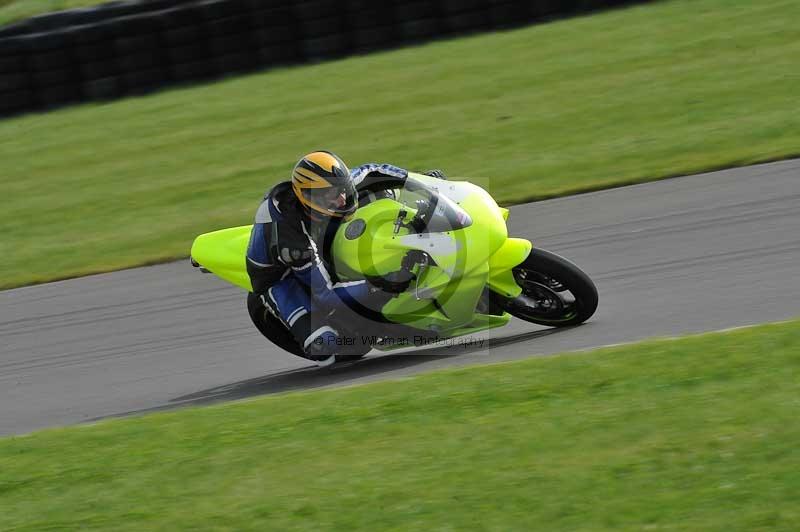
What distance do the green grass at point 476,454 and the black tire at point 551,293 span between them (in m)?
0.56

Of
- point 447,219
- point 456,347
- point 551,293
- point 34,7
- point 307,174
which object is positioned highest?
point 34,7

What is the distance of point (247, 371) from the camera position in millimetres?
7047

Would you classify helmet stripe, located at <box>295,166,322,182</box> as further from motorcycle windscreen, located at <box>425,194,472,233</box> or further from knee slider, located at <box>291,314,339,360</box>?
knee slider, located at <box>291,314,339,360</box>

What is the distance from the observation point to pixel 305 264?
6336 millimetres

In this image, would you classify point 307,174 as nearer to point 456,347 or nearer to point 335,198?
point 335,198

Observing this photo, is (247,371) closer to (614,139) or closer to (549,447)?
(549,447)

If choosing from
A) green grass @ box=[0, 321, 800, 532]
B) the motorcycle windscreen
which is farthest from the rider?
green grass @ box=[0, 321, 800, 532]

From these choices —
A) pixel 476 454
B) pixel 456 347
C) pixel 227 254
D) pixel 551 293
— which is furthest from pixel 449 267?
pixel 476 454

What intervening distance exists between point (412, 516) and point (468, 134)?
7.92 meters

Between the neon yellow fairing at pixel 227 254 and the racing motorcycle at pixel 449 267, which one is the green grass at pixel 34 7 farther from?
the racing motorcycle at pixel 449 267

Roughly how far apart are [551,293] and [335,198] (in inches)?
52.1

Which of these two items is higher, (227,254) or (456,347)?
(227,254)

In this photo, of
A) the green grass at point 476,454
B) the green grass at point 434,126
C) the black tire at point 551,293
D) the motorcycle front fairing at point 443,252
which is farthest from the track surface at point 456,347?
the green grass at point 476,454

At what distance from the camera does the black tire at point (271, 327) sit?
6.94 meters
